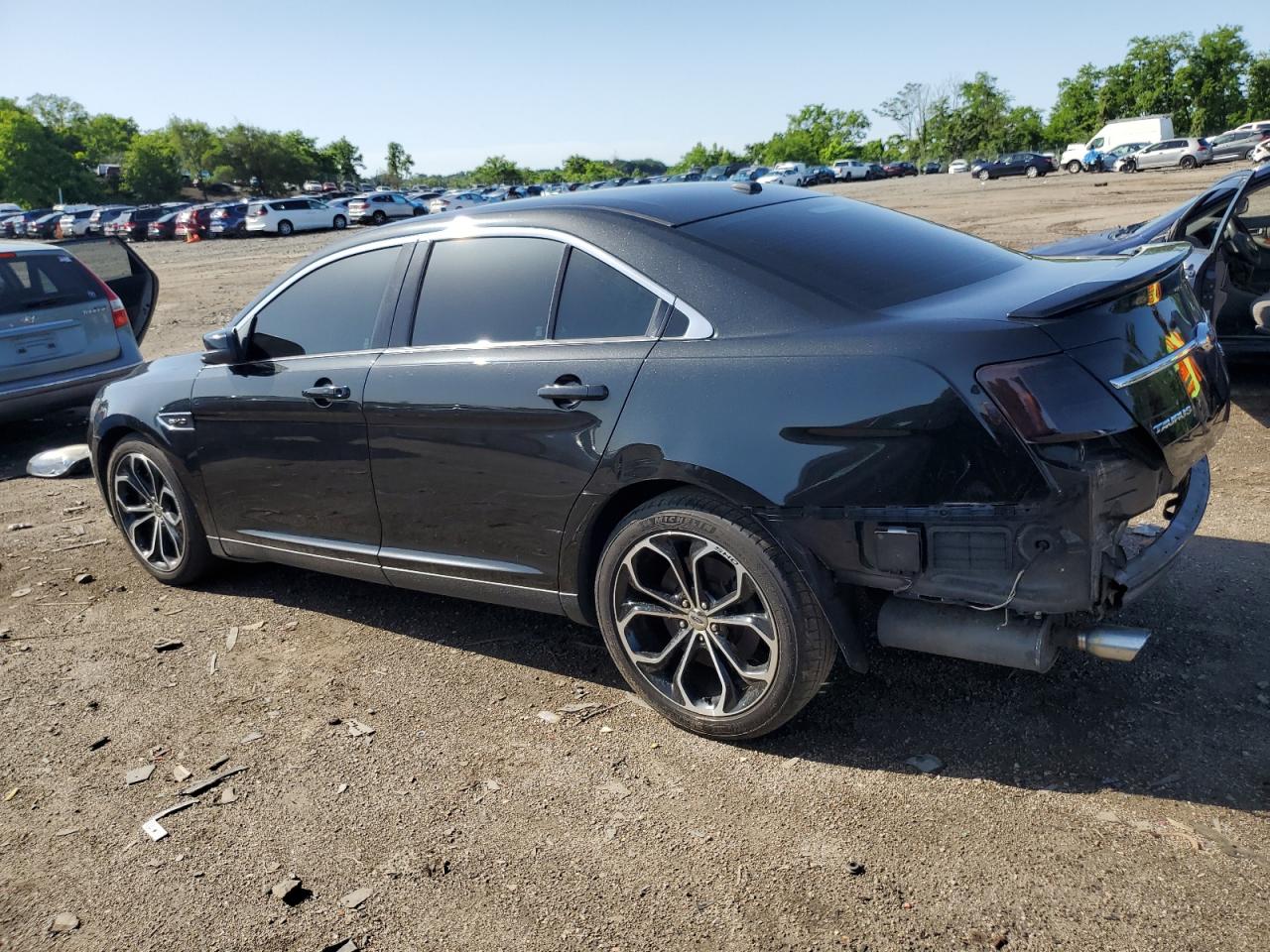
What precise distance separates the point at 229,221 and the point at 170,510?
46.3 m

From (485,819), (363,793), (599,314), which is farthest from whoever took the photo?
(599,314)

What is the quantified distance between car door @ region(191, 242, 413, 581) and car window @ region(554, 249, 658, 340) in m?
0.90

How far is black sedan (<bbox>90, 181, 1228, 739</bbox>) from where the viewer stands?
276cm

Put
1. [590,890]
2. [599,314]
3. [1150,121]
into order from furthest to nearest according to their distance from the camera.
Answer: [1150,121], [599,314], [590,890]

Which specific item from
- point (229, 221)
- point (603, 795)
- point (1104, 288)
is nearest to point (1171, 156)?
point (229, 221)

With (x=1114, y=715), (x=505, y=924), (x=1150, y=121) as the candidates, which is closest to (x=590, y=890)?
(x=505, y=924)

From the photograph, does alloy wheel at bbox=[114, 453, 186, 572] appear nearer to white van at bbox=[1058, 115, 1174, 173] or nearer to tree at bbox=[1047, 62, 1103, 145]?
white van at bbox=[1058, 115, 1174, 173]

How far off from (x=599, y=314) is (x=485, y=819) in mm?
1689

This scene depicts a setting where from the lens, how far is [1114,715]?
3225 mm

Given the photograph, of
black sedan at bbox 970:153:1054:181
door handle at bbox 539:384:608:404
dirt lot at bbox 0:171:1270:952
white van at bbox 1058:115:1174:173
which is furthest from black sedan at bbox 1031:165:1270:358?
white van at bbox 1058:115:1174:173

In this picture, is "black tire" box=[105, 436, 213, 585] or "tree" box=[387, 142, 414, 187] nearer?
"black tire" box=[105, 436, 213, 585]

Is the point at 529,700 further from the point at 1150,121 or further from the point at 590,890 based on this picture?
the point at 1150,121

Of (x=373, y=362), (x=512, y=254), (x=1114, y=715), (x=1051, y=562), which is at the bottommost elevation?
(x=1114, y=715)

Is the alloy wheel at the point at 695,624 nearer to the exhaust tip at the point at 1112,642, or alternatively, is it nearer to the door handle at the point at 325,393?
A: the exhaust tip at the point at 1112,642
